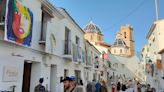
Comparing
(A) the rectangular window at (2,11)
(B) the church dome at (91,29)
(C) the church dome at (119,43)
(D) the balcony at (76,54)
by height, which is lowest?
(D) the balcony at (76,54)

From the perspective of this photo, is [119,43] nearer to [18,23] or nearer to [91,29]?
[91,29]

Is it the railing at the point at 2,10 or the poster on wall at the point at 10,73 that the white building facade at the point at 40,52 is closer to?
the poster on wall at the point at 10,73

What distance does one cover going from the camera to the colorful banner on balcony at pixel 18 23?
31.1 ft

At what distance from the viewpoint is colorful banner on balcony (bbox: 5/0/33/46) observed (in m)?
9.48

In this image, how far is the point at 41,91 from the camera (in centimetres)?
994


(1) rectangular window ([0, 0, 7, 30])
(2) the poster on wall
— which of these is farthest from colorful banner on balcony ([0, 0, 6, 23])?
(2) the poster on wall

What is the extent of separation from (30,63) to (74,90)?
8442mm

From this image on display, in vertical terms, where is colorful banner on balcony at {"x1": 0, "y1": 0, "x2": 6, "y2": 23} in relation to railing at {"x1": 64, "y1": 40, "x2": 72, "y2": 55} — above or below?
above

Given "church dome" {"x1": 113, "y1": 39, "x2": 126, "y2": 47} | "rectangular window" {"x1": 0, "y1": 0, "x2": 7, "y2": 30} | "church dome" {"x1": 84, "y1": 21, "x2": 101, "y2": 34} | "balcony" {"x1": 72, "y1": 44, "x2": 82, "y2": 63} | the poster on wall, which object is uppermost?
"church dome" {"x1": 84, "y1": 21, "x2": 101, "y2": 34}

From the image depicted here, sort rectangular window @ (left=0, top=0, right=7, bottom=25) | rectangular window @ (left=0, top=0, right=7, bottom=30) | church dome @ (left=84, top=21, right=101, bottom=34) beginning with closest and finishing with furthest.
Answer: rectangular window @ (left=0, top=0, right=7, bottom=30)
rectangular window @ (left=0, top=0, right=7, bottom=25)
church dome @ (left=84, top=21, right=101, bottom=34)

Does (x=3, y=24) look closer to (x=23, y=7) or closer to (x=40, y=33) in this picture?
(x=23, y=7)

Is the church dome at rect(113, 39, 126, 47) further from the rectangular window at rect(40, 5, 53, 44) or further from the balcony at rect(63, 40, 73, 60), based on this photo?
the rectangular window at rect(40, 5, 53, 44)

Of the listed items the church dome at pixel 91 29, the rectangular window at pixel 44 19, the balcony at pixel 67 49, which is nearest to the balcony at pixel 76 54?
the balcony at pixel 67 49

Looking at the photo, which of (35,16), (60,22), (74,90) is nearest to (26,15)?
(35,16)
